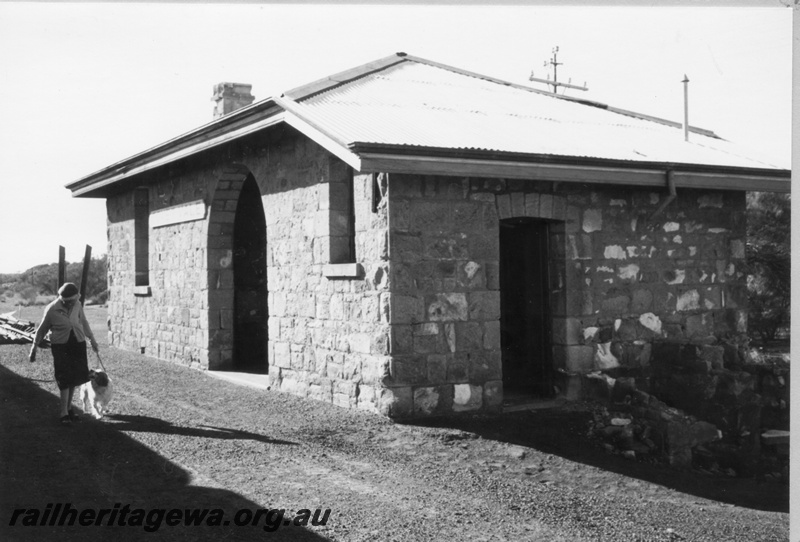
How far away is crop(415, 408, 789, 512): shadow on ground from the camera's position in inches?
265

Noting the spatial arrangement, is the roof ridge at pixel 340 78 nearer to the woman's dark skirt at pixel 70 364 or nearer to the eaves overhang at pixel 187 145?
the eaves overhang at pixel 187 145

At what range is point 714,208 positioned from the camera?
10.2 meters

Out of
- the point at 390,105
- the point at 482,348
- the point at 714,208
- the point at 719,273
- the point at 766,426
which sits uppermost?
the point at 390,105

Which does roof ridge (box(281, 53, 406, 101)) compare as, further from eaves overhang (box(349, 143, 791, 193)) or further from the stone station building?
eaves overhang (box(349, 143, 791, 193))

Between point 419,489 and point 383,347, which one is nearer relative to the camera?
point 419,489

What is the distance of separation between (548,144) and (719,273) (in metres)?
3.27

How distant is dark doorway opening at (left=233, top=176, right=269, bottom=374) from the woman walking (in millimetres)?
4104

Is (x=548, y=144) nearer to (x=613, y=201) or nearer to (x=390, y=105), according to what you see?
(x=613, y=201)

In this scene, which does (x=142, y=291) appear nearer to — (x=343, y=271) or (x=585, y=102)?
(x=343, y=271)

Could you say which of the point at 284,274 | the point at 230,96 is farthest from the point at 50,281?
the point at 284,274

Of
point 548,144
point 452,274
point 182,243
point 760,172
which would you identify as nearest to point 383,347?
point 452,274

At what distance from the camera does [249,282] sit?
12633 mm

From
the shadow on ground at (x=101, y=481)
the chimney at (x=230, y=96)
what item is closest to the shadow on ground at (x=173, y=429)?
the shadow on ground at (x=101, y=481)

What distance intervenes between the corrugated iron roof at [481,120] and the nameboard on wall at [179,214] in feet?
11.7
